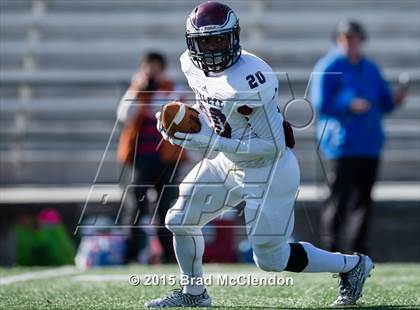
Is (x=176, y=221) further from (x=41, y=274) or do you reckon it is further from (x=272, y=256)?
(x=41, y=274)

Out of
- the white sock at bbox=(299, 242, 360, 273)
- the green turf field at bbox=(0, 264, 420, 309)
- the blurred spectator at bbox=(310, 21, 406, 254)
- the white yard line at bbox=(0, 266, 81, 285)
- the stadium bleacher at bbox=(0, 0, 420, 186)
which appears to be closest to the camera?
the white sock at bbox=(299, 242, 360, 273)

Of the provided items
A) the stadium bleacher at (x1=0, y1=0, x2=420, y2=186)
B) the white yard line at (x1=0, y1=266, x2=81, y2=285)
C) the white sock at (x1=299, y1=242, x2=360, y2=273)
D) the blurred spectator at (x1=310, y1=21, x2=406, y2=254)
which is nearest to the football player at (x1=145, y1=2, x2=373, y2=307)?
Result: the white sock at (x1=299, y1=242, x2=360, y2=273)

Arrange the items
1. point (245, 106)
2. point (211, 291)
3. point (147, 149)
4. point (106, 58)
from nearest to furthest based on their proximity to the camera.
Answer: point (245, 106) < point (211, 291) < point (147, 149) < point (106, 58)

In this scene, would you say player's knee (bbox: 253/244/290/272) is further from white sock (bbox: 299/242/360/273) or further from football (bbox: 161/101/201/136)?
football (bbox: 161/101/201/136)

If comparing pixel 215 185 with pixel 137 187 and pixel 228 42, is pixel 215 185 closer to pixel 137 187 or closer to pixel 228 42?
pixel 228 42

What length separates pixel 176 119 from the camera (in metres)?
4.06

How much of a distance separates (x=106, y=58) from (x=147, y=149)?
3062mm

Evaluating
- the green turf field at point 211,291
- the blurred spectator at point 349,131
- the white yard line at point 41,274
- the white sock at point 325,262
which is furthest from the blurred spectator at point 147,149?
the white sock at point 325,262

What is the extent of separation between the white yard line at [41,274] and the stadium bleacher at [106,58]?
1772 mm

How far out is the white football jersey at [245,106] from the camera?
13.3ft

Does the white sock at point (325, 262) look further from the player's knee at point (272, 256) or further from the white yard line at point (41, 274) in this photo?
the white yard line at point (41, 274)

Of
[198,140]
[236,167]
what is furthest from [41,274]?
[198,140]

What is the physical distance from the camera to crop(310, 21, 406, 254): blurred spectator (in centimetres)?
682

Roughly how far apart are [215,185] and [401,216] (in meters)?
3.81
